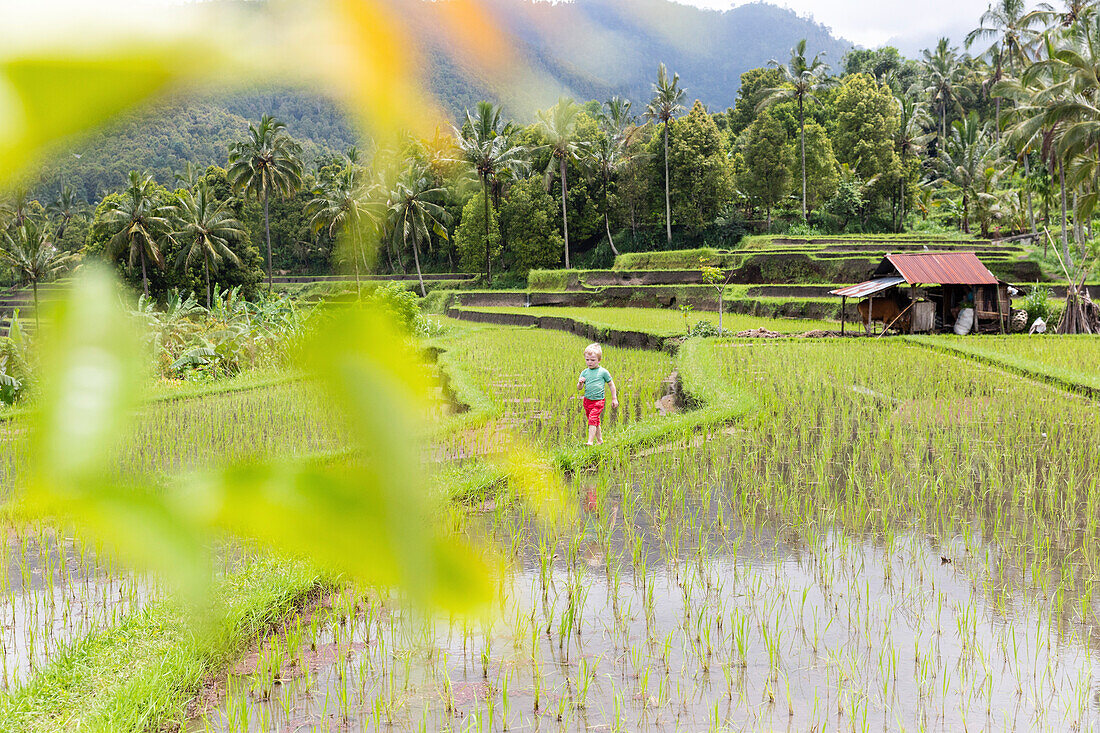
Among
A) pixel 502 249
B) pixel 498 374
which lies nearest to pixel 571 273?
pixel 502 249

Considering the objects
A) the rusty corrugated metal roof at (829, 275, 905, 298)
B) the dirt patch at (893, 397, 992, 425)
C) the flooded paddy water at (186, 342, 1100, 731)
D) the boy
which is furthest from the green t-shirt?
the rusty corrugated metal roof at (829, 275, 905, 298)

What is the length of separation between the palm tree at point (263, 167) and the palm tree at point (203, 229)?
3 centimetres

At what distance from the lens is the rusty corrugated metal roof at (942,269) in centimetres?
1282

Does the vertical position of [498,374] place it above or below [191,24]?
below

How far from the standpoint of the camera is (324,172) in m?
0.36

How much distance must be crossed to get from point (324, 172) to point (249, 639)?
8.72 feet

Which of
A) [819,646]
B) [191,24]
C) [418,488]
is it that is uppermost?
[191,24]

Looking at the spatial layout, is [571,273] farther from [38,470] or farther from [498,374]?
[38,470]

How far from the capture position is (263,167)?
54 cm

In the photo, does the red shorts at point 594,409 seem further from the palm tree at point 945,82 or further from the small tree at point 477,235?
the palm tree at point 945,82

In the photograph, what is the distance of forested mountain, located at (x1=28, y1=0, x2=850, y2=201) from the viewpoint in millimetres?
224

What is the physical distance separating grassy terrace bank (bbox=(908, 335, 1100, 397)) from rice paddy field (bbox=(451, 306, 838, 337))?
3.59 m

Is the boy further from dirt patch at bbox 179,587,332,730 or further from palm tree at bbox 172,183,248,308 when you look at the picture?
palm tree at bbox 172,183,248,308

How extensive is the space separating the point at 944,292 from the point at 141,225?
47.0 ft
